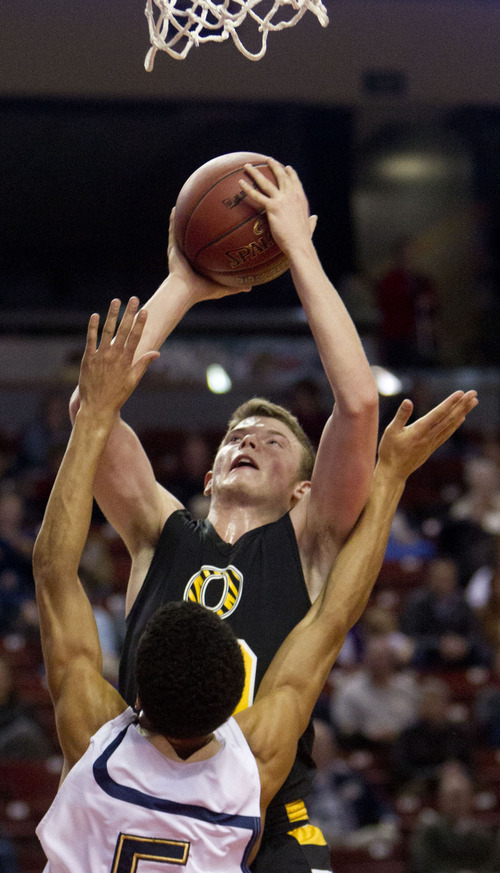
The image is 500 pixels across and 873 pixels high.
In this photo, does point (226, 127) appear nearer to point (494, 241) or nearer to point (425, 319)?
point (425, 319)

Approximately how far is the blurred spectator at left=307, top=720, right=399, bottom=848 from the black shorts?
4.19 meters

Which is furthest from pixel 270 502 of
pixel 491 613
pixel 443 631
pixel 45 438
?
pixel 45 438

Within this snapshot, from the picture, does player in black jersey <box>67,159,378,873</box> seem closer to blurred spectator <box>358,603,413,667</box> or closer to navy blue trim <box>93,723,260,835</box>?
navy blue trim <box>93,723,260,835</box>

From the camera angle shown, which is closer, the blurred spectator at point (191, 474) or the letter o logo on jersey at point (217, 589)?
the letter o logo on jersey at point (217, 589)

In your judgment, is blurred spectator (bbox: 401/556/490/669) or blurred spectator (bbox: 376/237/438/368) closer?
blurred spectator (bbox: 401/556/490/669)

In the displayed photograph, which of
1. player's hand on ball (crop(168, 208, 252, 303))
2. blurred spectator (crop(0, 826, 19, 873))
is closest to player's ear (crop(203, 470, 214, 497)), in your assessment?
player's hand on ball (crop(168, 208, 252, 303))

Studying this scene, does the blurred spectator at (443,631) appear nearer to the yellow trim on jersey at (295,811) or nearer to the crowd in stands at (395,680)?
the crowd in stands at (395,680)

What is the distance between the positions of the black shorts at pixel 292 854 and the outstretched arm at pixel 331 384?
0.67 m

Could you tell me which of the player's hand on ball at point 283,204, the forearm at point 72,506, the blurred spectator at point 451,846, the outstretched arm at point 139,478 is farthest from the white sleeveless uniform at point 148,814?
the blurred spectator at point 451,846

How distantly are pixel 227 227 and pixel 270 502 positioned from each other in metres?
0.78

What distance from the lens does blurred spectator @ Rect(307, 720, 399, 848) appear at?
6812mm

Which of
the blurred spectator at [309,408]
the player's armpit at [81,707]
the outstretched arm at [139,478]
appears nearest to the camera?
the player's armpit at [81,707]

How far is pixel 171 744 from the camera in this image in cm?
230

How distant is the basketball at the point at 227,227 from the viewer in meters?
2.94
